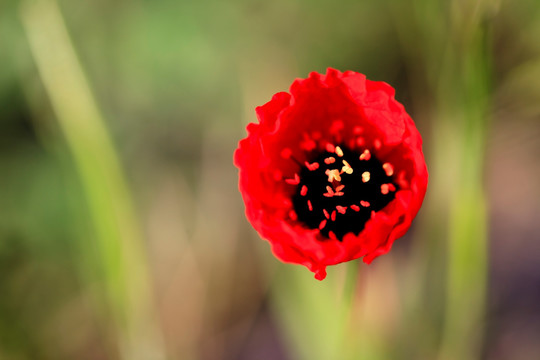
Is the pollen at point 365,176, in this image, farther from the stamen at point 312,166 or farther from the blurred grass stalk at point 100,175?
the blurred grass stalk at point 100,175

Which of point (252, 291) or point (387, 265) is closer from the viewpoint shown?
point (387, 265)

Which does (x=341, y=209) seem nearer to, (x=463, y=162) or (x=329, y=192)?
(x=329, y=192)

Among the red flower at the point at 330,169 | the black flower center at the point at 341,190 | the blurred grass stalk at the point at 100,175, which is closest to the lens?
the red flower at the point at 330,169

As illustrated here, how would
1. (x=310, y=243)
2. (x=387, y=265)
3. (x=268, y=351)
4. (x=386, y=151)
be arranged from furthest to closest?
(x=268, y=351) → (x=387, y=265) → (x=386, y=151) → (x=310, y=243)

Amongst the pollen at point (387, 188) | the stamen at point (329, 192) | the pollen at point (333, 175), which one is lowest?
the pollen at point (387, 188)

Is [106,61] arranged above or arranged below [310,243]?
above

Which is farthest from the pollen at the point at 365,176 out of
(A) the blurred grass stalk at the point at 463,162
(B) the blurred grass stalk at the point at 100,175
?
(B) the blurred grass stalk at the point at 100,175

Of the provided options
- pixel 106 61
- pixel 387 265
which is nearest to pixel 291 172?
pixel 387 265

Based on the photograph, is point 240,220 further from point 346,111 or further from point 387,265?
point 346,111
